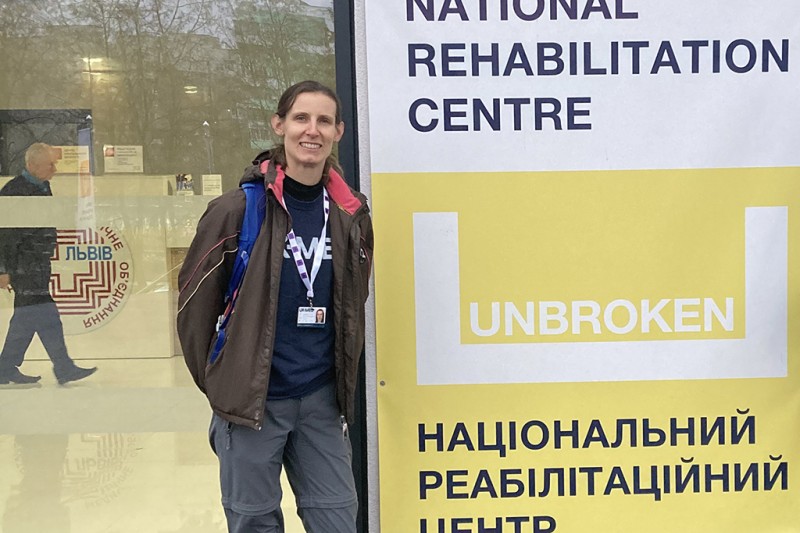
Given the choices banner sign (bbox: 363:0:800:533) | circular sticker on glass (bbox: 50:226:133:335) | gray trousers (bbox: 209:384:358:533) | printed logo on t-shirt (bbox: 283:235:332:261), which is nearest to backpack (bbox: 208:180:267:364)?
printed logo on t-shirt (bbox: 283:235:332:261)

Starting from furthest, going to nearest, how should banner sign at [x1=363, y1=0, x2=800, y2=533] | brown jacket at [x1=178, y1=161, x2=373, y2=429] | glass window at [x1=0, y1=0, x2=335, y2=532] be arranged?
glass window at [x1=0, y1=0, x2=335, y2=532]
banner sign at [x1=363, y1=0, x2=800, y2=533]
brown jacket at [x1=178, y1=161, x2=373, y2=429]

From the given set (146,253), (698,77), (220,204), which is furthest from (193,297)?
(698,77)

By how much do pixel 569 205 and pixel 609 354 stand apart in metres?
0.51

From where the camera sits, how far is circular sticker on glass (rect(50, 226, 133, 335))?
319 centimetres

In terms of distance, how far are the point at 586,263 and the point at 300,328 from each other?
1.05 meters

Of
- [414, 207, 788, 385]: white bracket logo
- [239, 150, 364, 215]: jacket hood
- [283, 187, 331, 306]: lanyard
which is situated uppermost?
[239, 150, 364, 215]: jacket hood

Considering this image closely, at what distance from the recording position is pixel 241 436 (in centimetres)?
231

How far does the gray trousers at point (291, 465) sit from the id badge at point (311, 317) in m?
0.19

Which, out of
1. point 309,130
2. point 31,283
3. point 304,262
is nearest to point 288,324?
point 304,262

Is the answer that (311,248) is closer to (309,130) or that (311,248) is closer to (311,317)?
(311,317)

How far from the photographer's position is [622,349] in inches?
115

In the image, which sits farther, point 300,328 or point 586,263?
point 586,263

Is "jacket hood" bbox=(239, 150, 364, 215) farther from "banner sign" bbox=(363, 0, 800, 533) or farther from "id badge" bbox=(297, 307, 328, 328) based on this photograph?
"banner sign" bbox=(363, 0, 800, 533)

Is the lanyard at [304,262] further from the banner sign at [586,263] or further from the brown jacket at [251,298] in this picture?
the banner sign at [586,263]
